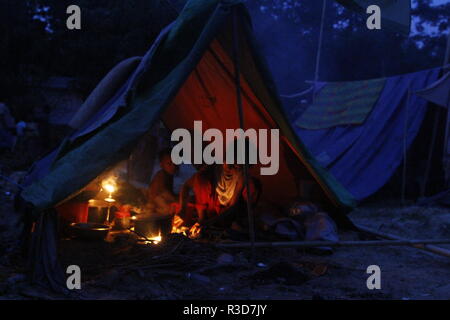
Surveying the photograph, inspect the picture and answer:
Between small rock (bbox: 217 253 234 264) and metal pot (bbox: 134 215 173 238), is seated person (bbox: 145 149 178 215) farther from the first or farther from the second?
small rock (bbox: 217 253 234 264)

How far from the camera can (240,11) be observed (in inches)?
149

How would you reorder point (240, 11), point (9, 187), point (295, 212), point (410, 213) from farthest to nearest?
point (9, 187)
point (410, 213)
point (295, 212)
point (240, 11)

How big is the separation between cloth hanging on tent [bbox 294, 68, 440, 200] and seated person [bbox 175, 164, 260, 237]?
3.37 metres

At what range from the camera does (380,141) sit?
8250 mm

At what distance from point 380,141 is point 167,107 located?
5537 millimetres

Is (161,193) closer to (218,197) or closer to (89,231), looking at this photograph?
(218,197)

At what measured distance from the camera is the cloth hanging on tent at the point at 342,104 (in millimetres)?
8734

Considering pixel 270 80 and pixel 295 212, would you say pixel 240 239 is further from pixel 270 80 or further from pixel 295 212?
pixel 270 80

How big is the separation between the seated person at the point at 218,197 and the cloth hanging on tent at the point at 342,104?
14.4ft

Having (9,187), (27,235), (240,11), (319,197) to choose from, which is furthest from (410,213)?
(9,187)

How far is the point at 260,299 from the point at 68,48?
1169 centimetres

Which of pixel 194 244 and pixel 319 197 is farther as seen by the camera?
pixel 319 197

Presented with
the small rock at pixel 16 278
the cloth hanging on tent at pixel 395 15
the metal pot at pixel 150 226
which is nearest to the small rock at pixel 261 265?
the metal pot at pixel 150 226

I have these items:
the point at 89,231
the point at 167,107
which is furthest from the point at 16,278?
the point at 167,107
